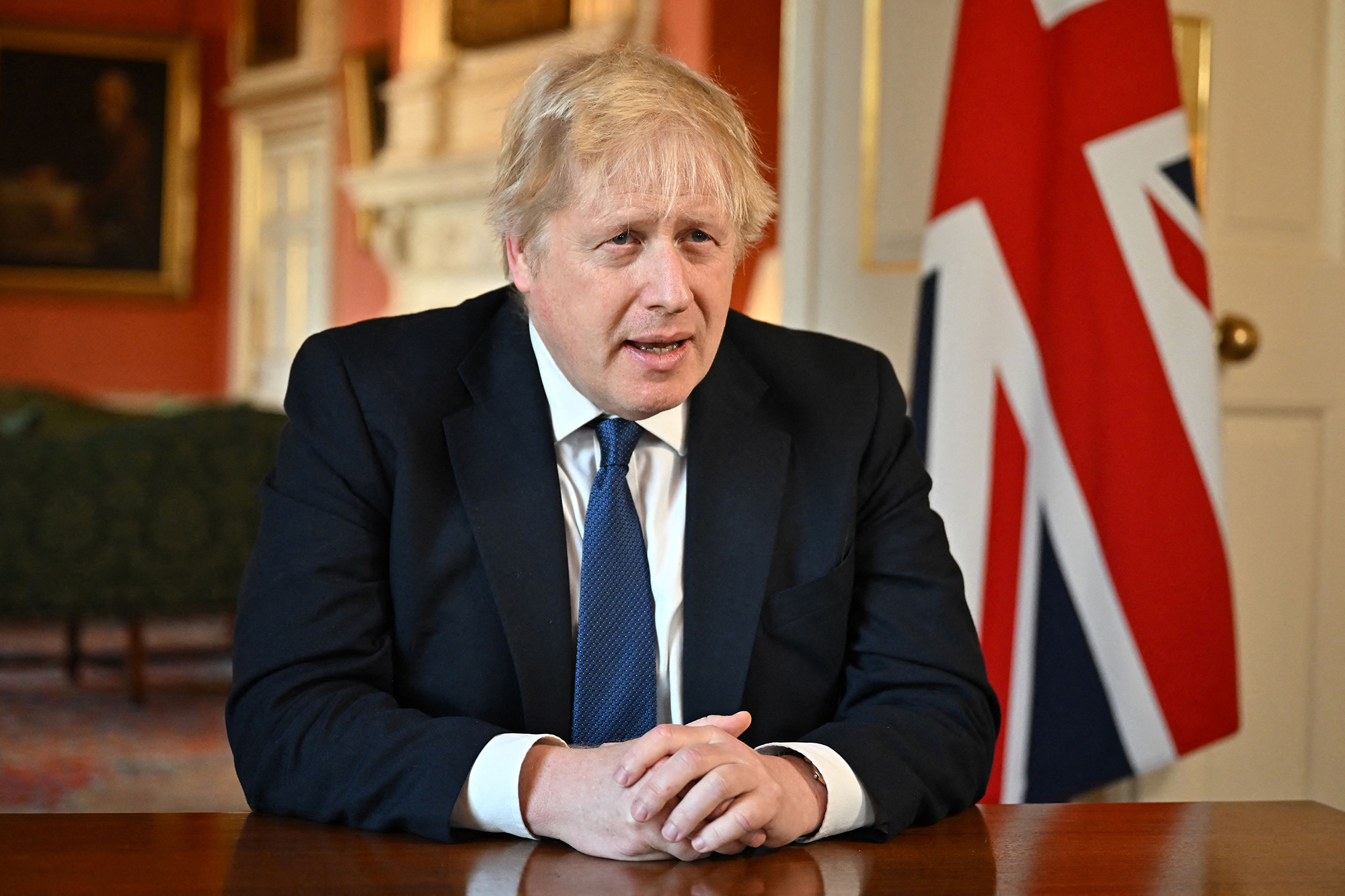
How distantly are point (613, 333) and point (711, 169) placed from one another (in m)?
0.19

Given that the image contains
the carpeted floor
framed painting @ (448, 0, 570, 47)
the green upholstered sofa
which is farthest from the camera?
framed painting @ (448, 0, 570, 47)

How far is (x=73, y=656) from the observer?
532cm

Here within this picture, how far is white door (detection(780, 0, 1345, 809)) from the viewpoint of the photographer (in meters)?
2.55

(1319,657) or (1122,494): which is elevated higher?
(1122,494)

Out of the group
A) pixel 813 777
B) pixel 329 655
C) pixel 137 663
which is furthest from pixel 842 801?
pixel 137 663

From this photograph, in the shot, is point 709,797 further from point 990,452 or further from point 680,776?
point 990,452

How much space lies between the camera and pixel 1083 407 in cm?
221

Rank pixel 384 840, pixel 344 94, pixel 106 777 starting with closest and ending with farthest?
pixel 384 840 < pixel 106 777 < pixel 344 94

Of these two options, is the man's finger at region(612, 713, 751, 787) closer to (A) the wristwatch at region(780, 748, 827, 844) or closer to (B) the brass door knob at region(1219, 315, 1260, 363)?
(A) the wristwatch at region(780, 748, 827, 844)

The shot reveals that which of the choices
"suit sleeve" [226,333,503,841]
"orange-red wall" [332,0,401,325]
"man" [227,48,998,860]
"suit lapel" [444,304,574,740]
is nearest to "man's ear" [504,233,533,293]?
"man" [227,48,998,860]

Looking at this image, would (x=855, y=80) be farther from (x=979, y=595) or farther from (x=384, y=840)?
(x=384, y=840)

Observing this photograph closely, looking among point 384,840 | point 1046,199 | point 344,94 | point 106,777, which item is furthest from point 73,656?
point 384,840

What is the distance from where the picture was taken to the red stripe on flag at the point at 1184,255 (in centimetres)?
220

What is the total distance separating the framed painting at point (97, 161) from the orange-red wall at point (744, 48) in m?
5.19
